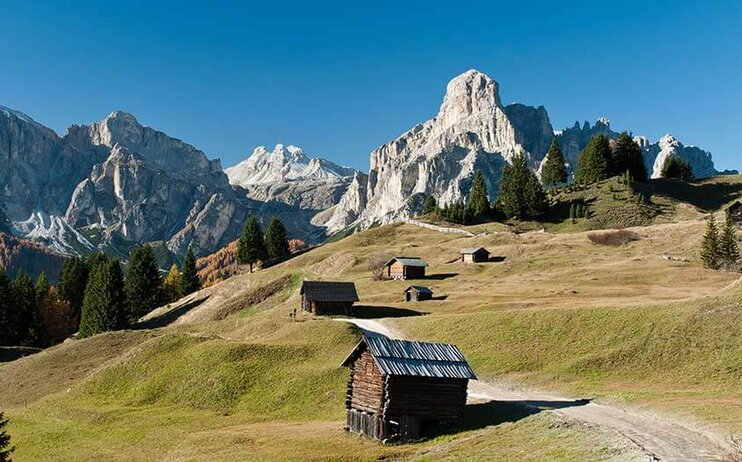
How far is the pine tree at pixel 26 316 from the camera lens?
113000 millimetres

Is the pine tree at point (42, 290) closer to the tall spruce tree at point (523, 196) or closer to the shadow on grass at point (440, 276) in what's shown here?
the shadow on grass at point (440, 276)

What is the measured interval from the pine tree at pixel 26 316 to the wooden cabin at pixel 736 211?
13918cm

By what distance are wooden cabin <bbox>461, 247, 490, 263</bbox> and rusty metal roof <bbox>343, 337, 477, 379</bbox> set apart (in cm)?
7303

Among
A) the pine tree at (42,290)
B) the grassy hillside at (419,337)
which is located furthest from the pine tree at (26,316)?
the grassy hillside at (419,337)

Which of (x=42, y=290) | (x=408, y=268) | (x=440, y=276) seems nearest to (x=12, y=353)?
(x=42, y=290)

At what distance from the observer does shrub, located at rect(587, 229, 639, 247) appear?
372 ft

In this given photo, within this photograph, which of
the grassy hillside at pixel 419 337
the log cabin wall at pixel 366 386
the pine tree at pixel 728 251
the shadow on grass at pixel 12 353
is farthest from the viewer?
the shadow on grass at pixel 12 353

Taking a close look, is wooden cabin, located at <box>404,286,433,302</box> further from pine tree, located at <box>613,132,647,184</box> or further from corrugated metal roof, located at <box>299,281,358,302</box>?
pine tree, located at <box>613,132,647,184</box>

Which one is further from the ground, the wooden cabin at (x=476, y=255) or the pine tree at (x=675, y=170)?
the pine tree at (x=675, y=170)

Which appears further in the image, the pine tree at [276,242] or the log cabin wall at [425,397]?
the pine tree at [276,242]

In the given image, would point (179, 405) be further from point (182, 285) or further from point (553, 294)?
point (182, 285)

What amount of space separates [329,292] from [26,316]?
67.3 metres

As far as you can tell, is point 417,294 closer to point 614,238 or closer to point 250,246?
point 614,238

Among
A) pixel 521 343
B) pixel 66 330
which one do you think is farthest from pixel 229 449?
pixel 66 330
